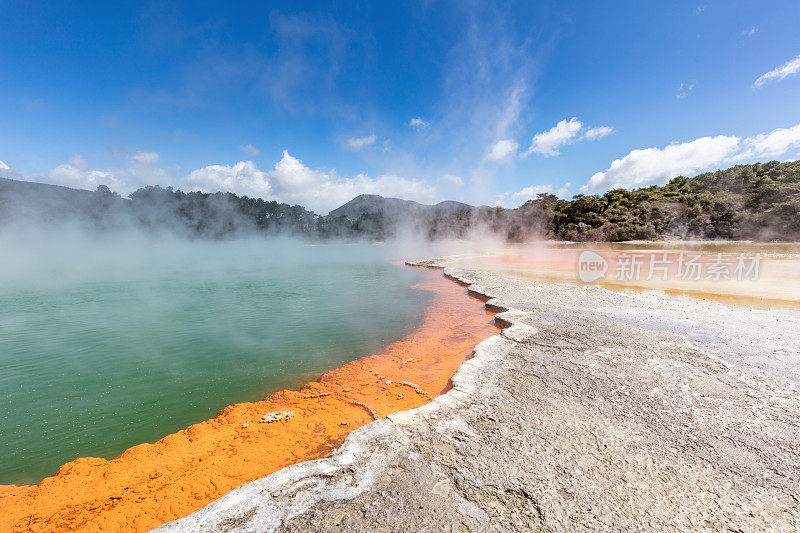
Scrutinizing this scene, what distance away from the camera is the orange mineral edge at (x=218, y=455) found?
2301mm

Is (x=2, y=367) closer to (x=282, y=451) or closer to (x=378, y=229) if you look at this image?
(x=282, y=451)

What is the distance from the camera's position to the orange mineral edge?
2301mm

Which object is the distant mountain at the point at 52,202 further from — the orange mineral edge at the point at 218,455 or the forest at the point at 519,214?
the orange mineral edge at the point at 218,455

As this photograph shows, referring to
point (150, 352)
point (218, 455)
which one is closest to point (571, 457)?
point (218, 455)

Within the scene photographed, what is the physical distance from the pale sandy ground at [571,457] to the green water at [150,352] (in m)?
2.60

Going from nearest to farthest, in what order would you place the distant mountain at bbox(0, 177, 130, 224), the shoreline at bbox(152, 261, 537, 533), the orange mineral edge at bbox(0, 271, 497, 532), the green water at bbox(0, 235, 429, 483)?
1. the shoreline at bbox(152, 261, 537, 533)
2. the orange mineral edge at bbox(0, 271, 497, 532)
3. the green water at bbox(0, 235, 429, 483)
4. the distant mountain at bbox(0, 177, 130, 224)

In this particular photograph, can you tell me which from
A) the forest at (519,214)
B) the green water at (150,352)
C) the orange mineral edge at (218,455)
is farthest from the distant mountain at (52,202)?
the orange mineral edge at (218,455)

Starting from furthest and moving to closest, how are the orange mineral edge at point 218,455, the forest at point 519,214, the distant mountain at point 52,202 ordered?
the distant mountain at point 52,202, the forest at point 519,214, the orange mineral edge at point 218,455

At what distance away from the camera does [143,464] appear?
286 cm

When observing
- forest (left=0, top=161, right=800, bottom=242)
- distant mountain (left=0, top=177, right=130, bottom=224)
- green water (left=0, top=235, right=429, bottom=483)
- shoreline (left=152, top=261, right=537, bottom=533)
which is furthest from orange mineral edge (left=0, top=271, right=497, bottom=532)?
distant mountain (left=0, top=177, right=130, bottom=224)

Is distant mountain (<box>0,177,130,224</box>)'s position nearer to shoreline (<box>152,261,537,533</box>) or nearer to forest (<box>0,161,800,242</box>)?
forest (<box>0,161,800,242</box>)

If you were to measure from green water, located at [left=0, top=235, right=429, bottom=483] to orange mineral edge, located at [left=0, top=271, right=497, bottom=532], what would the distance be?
1.20 ft

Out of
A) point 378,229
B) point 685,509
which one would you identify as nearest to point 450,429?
point 685,509

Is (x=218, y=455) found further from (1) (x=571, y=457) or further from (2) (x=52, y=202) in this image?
(2) (x=52, y=202)
